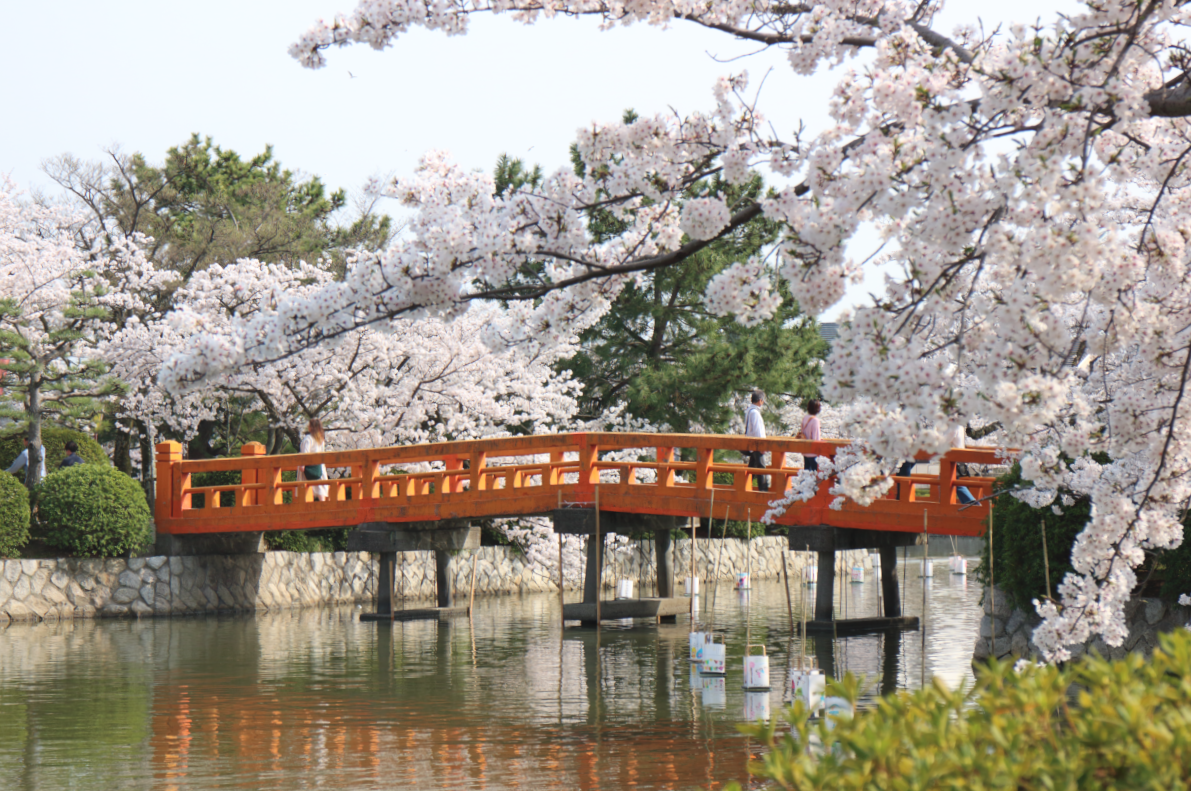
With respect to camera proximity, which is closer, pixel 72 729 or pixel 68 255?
pixel 72 729

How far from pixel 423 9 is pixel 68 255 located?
17.8 m

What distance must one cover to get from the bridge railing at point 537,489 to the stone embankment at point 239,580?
857 millimetres

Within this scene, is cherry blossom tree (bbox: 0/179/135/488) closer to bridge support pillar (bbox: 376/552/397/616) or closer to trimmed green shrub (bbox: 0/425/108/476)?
trimmed green shrub (bbox: 0/425/108/476)

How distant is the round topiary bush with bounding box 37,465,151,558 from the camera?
17188 mm

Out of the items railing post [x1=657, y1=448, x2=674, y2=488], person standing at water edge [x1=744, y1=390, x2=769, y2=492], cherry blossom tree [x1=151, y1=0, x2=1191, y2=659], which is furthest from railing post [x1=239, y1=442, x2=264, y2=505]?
cherry blossom tree [x1=151, y1=0, x2=1191, y2=659]

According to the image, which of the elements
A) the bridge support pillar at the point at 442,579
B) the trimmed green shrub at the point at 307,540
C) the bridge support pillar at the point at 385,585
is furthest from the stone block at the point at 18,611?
the bridge support pillar at the point at 442,579

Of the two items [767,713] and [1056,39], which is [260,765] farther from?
[1056,39]

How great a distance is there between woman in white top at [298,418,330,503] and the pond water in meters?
1.92

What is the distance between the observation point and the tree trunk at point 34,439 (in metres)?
18.1

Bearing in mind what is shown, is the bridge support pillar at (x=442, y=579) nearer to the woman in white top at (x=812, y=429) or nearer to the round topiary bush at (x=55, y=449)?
the round topiary bush at (x=55, y=449)

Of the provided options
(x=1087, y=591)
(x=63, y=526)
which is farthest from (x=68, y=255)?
(x=1087, y=591)

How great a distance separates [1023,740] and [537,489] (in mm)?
13824

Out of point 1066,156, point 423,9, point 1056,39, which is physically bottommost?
point 1066,156

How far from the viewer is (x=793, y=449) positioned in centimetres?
1448
